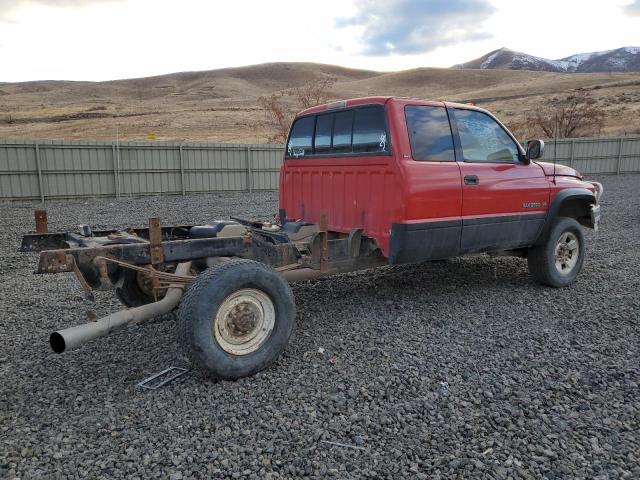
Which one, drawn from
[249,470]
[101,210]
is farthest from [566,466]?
[101,210]

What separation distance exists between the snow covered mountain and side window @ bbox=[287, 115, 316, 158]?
481ft

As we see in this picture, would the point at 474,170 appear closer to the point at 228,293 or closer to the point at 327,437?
the point at 228,293

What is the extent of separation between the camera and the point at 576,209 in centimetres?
663

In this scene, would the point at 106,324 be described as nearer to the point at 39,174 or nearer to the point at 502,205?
the point at 502,205

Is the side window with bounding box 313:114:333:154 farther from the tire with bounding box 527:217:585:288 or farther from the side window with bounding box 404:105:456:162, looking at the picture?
the tire with bounding box 527:217:585:288

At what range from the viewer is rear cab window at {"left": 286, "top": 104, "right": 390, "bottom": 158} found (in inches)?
193

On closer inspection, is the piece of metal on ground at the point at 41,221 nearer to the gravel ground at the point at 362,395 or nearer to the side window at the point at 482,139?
the gravel ground at the point at 362,395

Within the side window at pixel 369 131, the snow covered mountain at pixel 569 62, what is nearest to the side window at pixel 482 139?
the side window at pixel 369 131

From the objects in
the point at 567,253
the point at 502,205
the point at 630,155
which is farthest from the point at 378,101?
the point at 630,155

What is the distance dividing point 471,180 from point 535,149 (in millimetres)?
1042

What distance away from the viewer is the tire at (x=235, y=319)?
3.68 m

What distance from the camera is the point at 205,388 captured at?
3721 millimetres

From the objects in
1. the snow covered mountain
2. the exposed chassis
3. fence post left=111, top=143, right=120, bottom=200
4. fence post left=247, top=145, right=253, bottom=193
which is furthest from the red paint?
the snow covered mountain

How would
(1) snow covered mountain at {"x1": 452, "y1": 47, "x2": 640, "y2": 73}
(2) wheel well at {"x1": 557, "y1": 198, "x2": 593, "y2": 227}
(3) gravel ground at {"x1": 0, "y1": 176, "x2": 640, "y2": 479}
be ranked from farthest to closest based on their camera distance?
(1) snow covered mountain at {"x1": 452, "y1": 47, "x2": 640, "y2": 73}, (2) wheel well at {"x1": 557, "y1": 198, "x2": 593, "y2": 227}, (3) gravel ground at {"x1": 0, "y1": 176, "x2": 640, "y2": 479}
